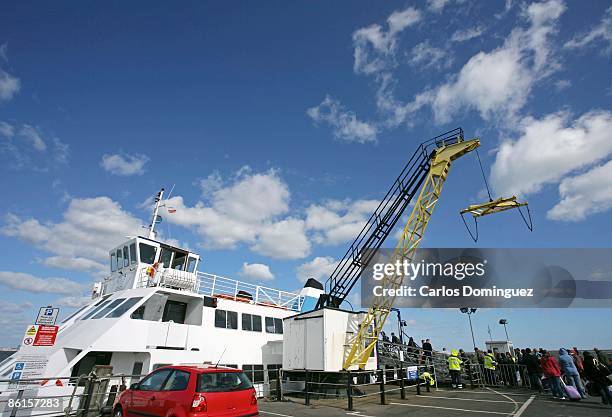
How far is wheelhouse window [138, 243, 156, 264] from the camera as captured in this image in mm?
16719

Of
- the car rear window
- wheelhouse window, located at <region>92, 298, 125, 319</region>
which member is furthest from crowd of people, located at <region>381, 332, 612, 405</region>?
wheelhouse window, located at <region>92, 298, 125, 319</region>

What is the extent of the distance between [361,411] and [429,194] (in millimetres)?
11281

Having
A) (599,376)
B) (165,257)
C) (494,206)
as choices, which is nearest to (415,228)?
(494,206)

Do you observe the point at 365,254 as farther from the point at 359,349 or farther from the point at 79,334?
the point at 79,334

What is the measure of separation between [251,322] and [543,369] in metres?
13.0

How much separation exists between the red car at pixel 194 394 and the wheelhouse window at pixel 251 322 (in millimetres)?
9920

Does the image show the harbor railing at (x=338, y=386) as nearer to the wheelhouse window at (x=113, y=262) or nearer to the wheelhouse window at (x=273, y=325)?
the wheelhouse window at (x=273, y=325)

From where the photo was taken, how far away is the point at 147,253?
16.9 metres

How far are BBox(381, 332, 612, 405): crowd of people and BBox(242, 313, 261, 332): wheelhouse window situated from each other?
756cm

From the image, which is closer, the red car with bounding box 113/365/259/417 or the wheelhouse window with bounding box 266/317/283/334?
the red car with bounding box 113/365/259/417

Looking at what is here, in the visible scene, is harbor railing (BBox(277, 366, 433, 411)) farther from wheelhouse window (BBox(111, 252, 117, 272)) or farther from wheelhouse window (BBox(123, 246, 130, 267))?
wheelhouse window (BBox(111, 252, 117, 272))

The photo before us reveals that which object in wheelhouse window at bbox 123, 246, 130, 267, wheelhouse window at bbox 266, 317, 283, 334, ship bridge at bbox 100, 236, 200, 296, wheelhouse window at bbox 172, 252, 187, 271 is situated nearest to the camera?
ship bridge at bbox 100, 236, 200, 296

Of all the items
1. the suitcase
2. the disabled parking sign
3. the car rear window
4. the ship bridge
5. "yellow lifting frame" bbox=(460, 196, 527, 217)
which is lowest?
the suitcase

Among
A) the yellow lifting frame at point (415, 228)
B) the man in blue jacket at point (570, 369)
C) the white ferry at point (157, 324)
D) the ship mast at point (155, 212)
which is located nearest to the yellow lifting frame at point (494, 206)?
the yellow lifting frame at point (415, 228)
